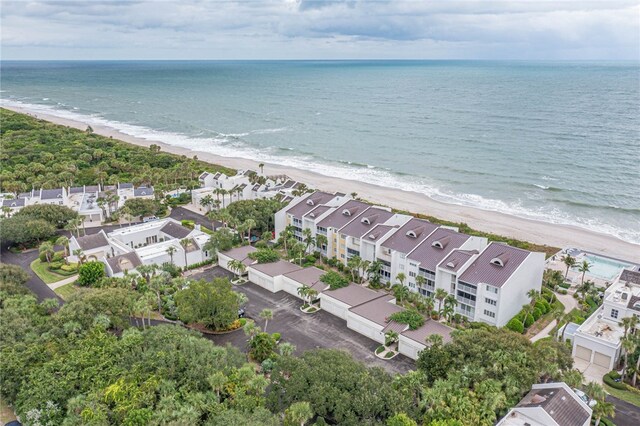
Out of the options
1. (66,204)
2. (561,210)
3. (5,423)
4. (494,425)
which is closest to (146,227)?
(66,204)

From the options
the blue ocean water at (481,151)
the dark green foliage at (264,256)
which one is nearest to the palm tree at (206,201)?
the dark green foliage at (264,256)

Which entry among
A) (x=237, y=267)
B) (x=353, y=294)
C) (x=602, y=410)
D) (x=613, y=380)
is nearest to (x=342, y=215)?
(x=353, y=294)

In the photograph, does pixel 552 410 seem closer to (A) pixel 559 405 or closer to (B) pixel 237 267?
(A) pixel 559 405

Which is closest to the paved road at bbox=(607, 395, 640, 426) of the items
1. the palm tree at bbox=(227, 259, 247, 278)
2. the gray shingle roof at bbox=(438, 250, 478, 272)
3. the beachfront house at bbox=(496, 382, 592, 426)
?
the beachfront house at bbox=(496, 382, 592, 426)

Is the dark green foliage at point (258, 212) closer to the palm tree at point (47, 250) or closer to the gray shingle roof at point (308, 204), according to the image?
the gray shingle roof at point (308, 204)

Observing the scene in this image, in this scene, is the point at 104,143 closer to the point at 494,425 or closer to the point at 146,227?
the point at 146,227

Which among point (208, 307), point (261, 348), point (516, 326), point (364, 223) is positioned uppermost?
point (364, 223)
